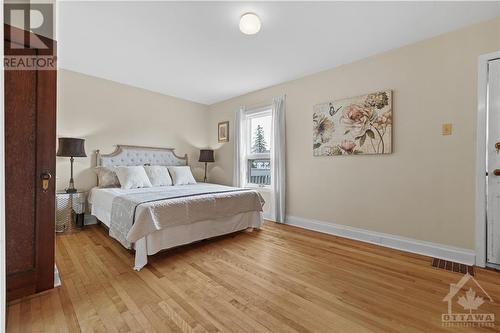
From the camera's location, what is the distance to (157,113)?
437cm

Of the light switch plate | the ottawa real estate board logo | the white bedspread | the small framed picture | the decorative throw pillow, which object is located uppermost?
the small framed picture

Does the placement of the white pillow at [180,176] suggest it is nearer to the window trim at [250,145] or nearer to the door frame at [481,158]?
the window trim at [250,145]

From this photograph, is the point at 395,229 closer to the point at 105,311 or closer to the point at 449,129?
the point at 449,129

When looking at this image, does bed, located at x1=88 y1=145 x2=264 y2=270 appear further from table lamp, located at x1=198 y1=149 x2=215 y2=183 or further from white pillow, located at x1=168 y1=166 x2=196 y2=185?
table lamp, located at x1=198 y1=149 x2=215 y2=183

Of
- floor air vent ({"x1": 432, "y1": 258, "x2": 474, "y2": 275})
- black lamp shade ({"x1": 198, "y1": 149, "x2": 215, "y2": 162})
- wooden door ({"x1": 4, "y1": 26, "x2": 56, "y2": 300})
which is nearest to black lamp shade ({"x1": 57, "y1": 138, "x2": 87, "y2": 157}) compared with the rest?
wooden door ({"x1": 4, "y1": 26, "x2": 56, "y2": 300})

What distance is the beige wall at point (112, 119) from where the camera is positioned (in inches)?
133

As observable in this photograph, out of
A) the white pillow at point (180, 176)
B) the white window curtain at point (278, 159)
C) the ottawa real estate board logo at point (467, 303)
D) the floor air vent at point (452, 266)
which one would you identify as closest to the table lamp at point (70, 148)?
the white pillow at point (180, 176)

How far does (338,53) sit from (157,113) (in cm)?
330

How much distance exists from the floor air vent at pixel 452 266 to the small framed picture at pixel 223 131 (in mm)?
3791

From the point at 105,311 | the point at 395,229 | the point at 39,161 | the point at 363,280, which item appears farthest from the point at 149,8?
the point at 395,229

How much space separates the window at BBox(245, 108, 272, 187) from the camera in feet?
13.8

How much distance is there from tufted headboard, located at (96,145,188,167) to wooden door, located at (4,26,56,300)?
2.10m

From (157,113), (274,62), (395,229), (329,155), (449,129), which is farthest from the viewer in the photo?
(157,113)

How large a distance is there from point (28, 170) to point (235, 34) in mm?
2175
